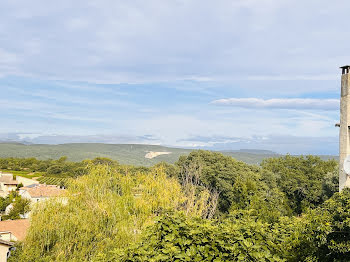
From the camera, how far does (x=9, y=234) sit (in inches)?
935

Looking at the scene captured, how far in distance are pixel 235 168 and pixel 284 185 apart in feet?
20.2

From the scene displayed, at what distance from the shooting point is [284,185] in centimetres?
3706

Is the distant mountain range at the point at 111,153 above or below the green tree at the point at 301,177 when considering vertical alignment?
below

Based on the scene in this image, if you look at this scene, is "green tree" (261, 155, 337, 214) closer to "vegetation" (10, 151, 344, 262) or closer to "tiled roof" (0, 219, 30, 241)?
"vegetation" (10, 151, 344, 262)

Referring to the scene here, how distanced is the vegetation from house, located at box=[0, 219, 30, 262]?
3.83 feet

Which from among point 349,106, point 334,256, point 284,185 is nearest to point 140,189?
point 349,106

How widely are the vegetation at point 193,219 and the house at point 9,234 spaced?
117cm

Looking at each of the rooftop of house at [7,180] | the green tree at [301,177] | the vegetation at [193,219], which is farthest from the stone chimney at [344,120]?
the rooftop of house at [7,180]

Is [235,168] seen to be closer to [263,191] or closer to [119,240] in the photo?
[263,191]

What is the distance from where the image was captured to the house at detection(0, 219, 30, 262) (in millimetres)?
18172

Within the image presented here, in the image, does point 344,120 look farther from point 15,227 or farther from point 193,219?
point 15,227

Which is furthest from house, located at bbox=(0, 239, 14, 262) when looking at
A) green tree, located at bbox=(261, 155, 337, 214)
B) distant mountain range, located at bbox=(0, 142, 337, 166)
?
distant mountain range, located at bbox=(0, 142, 337, 166)

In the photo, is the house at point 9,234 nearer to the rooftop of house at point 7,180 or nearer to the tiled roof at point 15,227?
the tiled roof at point 15,227

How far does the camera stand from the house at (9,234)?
1817 cm
